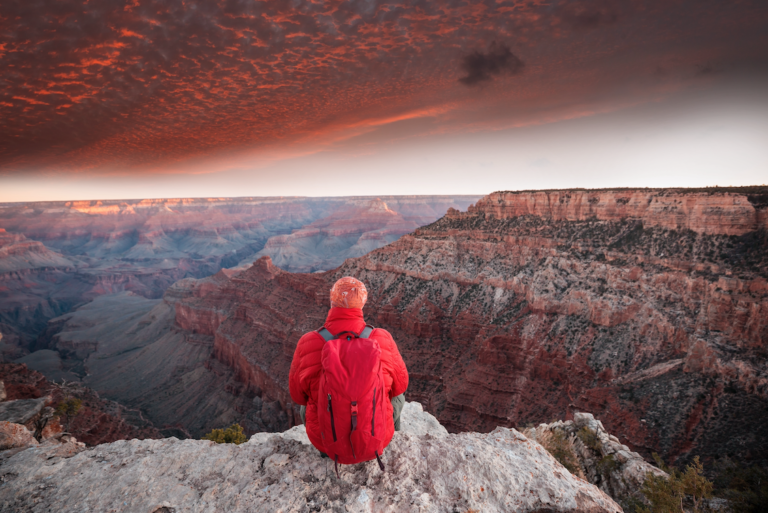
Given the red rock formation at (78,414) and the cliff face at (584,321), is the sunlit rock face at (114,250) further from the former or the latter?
the cliff face at (584,321)

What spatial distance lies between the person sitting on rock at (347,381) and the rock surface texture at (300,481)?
0.77m


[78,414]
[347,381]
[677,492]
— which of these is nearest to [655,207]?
[677,492]

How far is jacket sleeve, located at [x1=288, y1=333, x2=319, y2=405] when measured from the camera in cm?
410

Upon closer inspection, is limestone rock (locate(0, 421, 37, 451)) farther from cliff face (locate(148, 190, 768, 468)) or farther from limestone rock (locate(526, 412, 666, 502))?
cliff face (locate(148, 190, 768, 468))

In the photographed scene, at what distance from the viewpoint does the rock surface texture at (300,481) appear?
4215 mm

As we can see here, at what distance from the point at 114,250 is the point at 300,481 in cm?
22325

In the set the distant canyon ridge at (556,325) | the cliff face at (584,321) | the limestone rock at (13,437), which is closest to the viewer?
the limestone rock at (13,437)

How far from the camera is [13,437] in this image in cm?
660

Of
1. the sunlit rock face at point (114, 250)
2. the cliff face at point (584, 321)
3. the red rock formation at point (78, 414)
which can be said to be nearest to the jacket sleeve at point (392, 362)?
the cliff face at point (584, 321)

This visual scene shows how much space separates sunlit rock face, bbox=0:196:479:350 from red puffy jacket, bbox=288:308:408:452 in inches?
4259

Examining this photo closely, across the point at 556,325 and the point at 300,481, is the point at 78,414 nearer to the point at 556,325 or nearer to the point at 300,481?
the point at 300,481

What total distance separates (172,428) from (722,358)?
49.2 m

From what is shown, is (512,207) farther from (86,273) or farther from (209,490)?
(86,273)

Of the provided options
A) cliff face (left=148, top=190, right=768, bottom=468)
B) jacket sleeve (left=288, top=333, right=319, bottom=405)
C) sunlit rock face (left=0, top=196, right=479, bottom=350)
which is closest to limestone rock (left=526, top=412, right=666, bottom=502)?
cliff face (left=148, top=190, right=768, bottom=468)
